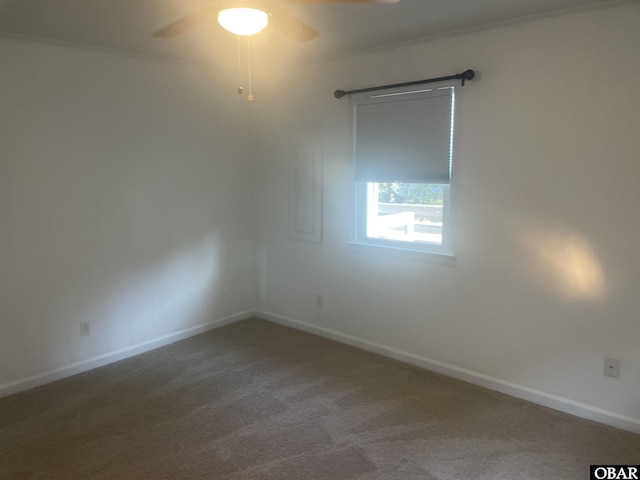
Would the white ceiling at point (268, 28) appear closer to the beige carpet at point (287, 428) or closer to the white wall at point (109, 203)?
the white wall at point (109, 203)

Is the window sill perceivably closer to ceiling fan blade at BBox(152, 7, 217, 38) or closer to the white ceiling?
the white ceiling

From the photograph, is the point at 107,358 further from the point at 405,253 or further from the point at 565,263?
the point at 565,263

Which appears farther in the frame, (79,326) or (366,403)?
(79,326)

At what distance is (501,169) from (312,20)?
146cm

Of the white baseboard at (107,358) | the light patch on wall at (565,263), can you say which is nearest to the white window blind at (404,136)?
the light patch on wall at (565,263)

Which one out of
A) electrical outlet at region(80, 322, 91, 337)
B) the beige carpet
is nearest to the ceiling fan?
A: the beige carpet

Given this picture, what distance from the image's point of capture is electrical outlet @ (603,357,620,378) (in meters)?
2.61

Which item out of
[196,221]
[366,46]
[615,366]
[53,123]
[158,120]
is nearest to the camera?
[615,366]

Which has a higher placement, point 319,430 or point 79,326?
point 79,326

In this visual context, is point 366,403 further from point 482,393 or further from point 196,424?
point 196,424

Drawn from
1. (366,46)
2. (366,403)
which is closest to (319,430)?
(366,403)

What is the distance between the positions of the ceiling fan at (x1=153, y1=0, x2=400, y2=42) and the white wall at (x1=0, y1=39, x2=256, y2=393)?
138 cm

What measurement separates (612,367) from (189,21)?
9.34 feet

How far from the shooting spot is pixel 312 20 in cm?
274
